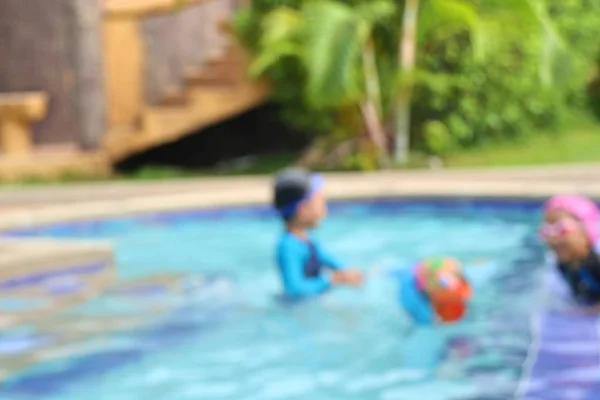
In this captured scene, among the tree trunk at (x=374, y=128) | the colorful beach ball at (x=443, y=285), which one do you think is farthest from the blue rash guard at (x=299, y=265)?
the tree trunk at (x=374, y=128)

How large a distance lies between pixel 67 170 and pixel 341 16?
3.67m

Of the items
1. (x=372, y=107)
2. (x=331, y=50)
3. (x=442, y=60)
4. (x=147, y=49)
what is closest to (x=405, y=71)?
(x=372, y=107)

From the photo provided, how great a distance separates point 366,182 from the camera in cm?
949

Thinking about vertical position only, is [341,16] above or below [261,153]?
above

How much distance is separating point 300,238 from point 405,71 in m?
5.63

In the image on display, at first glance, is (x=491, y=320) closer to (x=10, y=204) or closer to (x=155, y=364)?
(x=155, y=364)

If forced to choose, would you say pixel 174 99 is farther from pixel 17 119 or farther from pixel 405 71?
pixel 405 71

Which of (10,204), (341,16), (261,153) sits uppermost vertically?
(341,16)

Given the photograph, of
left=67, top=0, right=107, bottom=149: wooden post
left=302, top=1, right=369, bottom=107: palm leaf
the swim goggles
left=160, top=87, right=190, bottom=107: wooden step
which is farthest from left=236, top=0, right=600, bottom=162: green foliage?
the swim goggles

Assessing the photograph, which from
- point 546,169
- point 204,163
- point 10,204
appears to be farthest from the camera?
point 204,163

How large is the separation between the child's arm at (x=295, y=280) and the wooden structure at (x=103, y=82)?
6.74 metres

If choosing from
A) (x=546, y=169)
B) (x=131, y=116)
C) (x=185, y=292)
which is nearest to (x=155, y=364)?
(x=185, y=292)

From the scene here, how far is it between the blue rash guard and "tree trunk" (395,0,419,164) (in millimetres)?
5565

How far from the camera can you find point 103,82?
40.8 ft
